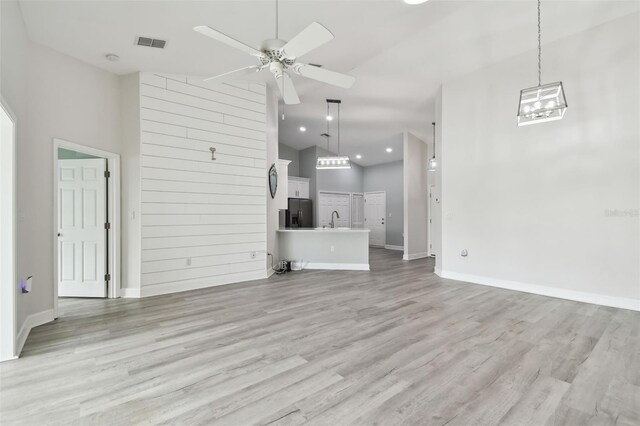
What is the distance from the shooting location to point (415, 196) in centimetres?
844

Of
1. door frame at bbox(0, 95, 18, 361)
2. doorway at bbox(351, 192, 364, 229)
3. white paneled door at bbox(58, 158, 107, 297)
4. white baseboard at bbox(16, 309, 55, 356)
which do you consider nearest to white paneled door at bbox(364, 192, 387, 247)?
doorway at bbox(351, 192, 364, 229)

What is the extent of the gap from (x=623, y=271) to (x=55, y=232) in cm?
708

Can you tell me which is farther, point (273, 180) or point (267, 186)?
point (273, 180)

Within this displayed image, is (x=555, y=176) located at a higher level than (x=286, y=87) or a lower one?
lower

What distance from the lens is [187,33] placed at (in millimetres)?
3555

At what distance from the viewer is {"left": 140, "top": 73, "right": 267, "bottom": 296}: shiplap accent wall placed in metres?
4.45

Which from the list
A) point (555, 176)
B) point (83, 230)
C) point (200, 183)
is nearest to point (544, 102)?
point (555, 176)

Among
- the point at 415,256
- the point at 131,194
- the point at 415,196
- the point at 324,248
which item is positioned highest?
the point at 415,196

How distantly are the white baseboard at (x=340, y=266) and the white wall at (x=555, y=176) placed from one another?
1690mm

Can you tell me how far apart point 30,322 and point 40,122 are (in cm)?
223

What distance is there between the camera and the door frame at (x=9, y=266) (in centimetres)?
243

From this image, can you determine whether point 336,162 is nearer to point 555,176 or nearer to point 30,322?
point 555,176

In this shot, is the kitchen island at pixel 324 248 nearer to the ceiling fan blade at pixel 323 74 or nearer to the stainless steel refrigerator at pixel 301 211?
the stainless steel refrigerator at pixel 301 211

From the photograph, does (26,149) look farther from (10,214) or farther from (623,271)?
(623,271)
